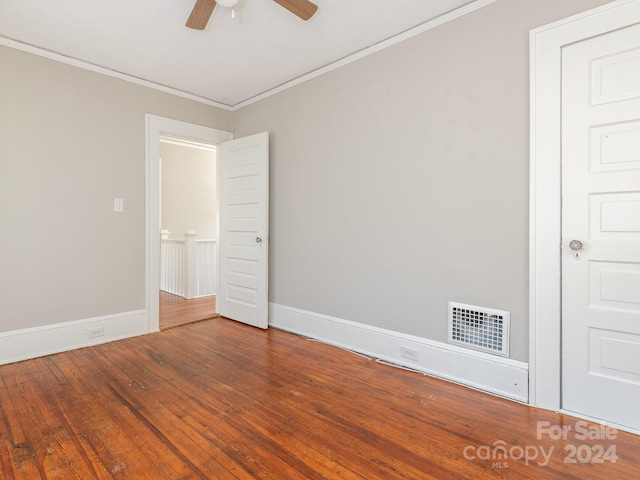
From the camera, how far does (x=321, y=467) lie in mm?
1508

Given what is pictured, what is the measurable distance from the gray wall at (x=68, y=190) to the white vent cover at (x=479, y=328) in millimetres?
2900

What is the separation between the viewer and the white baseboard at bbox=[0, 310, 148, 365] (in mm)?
2688

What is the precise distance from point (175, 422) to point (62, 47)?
9.85 feet

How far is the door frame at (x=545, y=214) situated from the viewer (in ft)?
6.36

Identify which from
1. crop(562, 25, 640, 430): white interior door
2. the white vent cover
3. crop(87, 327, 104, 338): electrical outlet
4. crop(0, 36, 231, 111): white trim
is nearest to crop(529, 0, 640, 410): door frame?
crop(562, 25, 640, 430): white interior door

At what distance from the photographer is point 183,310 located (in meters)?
4.39

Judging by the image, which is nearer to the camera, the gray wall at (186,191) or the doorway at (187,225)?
the doorway at (187,225)

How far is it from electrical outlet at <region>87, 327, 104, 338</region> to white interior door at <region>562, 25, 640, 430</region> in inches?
142

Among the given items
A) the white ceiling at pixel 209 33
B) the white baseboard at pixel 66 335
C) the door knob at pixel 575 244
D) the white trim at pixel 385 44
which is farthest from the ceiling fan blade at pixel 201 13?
the white baseboard at pixel 66 335

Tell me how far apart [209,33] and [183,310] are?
3206mm

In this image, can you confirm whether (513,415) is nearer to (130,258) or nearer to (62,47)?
(130,258)

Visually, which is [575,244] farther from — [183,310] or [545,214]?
[183,310]

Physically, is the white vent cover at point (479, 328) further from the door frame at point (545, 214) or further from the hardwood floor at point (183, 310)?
the hardwood floor at point (183, 310)

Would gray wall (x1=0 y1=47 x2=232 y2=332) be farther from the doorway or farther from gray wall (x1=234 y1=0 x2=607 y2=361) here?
the doorway
